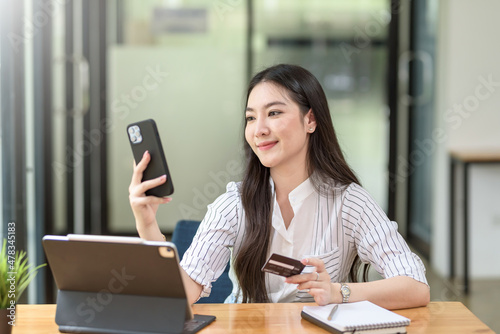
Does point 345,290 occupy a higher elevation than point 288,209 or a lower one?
lower

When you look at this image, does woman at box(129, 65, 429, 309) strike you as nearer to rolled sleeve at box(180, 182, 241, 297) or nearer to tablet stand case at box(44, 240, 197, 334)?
rolled sleeve at box(180, 182, 241, 297)

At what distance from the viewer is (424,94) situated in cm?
446

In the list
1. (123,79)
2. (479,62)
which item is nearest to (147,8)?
(123,79)

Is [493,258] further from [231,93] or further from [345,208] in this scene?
[345,208]

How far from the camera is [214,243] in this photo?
170 cm

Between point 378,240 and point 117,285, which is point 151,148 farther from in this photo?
point 378,240

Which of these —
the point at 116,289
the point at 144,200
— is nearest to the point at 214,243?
the point at 144,200

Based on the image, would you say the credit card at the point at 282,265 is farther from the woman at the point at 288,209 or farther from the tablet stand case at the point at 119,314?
the woman at the point at 288,209

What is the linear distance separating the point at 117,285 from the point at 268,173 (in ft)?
2.46

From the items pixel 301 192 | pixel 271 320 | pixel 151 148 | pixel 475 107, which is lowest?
pixel 271 320

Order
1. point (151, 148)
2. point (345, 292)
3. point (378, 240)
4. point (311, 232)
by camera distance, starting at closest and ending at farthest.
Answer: point (151, 148)
point (345, 292)
point (378, 240)
point (311, 232)

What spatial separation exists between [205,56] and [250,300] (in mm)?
2609

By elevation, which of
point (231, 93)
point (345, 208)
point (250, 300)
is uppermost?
point (231, 93)

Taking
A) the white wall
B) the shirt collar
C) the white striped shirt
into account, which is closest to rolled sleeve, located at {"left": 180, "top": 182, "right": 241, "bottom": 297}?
the white striped shirt
